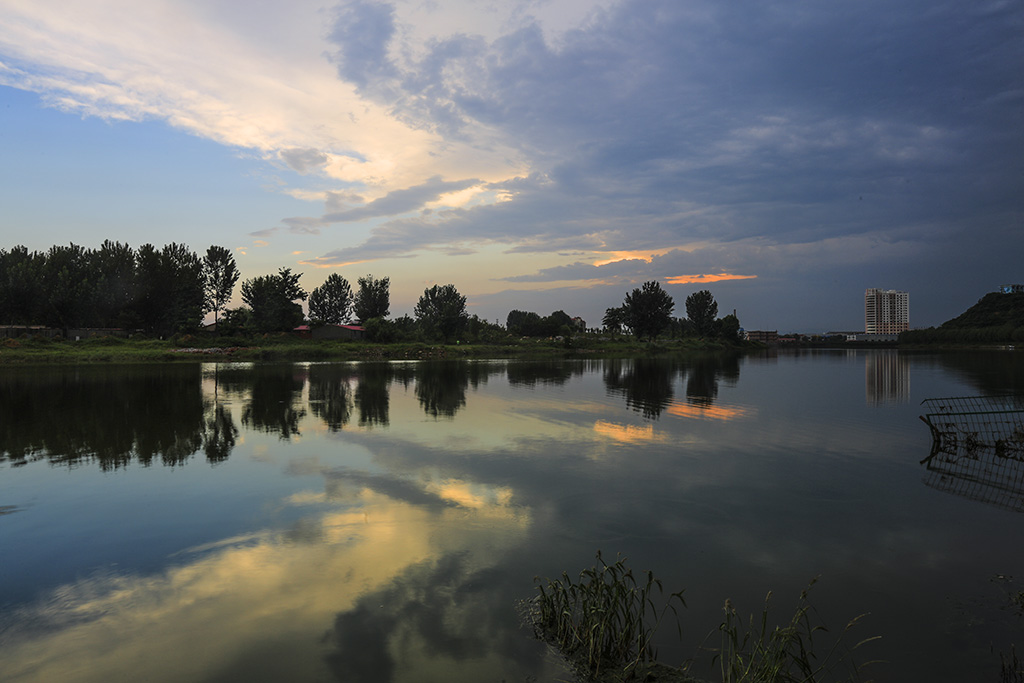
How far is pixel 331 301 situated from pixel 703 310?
103 metres

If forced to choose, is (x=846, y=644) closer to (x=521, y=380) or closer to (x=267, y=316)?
(x=521, y=380)

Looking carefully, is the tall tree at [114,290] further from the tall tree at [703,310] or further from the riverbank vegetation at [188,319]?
the tall tree at [703,310]

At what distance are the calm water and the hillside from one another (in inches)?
8004

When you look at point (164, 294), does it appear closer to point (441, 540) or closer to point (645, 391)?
point (645, 391)

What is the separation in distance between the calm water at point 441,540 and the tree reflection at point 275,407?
1.03ft

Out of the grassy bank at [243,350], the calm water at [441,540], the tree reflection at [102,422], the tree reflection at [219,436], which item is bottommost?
the calm water at [441,540]

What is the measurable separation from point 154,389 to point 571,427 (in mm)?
28237

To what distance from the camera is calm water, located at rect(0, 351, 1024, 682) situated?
643 cm

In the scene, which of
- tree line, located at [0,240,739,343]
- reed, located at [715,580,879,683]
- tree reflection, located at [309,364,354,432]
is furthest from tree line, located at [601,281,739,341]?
reed, located at [715,580,879,683]

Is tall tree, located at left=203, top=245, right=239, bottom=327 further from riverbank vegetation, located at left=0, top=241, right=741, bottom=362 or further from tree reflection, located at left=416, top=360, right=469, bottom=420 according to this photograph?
tree reflection, located at left=416, top=360, right=469, bottom=420

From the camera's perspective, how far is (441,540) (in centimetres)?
974

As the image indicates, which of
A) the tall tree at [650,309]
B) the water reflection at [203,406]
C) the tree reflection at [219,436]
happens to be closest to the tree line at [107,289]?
the water reflection at [203,406]

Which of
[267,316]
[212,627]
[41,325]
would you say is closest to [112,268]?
[41,325]

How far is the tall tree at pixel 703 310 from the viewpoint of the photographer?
155 m
